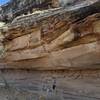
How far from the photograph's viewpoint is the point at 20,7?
6.26m

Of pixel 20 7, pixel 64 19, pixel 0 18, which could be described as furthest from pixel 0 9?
pixel 64 19

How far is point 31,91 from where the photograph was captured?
5141mm

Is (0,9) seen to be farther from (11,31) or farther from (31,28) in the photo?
(31,28)

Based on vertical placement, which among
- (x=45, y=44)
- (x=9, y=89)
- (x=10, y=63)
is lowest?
(x=9, y=89)

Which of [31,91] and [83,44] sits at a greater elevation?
[83,44]

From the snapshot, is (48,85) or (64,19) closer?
(64,19)

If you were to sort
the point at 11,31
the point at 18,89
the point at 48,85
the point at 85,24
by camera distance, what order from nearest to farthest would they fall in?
1. the point at 85,24
2. the point at 48,85
3. the point at 11,31
4. the point at 18,89

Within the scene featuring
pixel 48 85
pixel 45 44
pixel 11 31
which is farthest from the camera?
pixel 11 31

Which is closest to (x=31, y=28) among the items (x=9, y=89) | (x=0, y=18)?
(x=9, y=89)

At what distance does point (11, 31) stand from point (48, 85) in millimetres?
1078

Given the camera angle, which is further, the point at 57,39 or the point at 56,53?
the point at 56,53

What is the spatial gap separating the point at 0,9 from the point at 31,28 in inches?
111

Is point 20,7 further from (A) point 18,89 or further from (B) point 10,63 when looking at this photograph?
(A) point 18,89

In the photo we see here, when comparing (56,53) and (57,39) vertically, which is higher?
(57,39)
